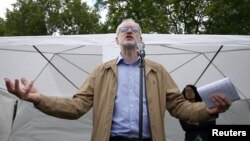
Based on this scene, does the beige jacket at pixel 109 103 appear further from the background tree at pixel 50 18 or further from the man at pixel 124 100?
the background tree at pixel 50 18

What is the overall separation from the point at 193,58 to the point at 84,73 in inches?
109

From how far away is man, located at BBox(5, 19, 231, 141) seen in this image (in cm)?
357

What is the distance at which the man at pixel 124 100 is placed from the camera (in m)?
3.57

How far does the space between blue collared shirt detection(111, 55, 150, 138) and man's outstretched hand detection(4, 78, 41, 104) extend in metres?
0.67

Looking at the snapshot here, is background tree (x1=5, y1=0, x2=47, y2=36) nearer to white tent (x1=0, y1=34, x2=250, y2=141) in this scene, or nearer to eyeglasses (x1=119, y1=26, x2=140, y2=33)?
white tent (x1=0, y1=34, x2=250, y2=141)

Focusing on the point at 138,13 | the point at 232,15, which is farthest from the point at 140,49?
the point at 138,13

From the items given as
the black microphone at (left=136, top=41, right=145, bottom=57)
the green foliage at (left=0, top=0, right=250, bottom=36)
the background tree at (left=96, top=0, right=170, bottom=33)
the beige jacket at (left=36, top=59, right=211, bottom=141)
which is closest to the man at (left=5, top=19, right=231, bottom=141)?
the beige jacket at (left=36, top=59, right=211, bottom=141)

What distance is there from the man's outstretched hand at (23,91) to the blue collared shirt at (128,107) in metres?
0.67

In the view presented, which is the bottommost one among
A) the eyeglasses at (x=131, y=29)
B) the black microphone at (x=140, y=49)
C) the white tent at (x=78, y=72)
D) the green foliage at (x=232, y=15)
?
the white tent at (x=78, y=72)

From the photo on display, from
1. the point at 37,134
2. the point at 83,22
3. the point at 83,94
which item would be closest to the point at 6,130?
the point at 37,134

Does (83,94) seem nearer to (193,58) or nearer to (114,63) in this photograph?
(114,63)

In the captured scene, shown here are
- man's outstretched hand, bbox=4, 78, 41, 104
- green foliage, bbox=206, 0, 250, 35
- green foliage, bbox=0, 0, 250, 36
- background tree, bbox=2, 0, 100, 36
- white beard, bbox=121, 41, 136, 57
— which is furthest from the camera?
background tree, bbox=2, 0, 100, 36

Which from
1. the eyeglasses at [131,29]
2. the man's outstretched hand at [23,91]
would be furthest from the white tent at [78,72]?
the man's outstretched hand at [23,91]

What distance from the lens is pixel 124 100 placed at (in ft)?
12.1
